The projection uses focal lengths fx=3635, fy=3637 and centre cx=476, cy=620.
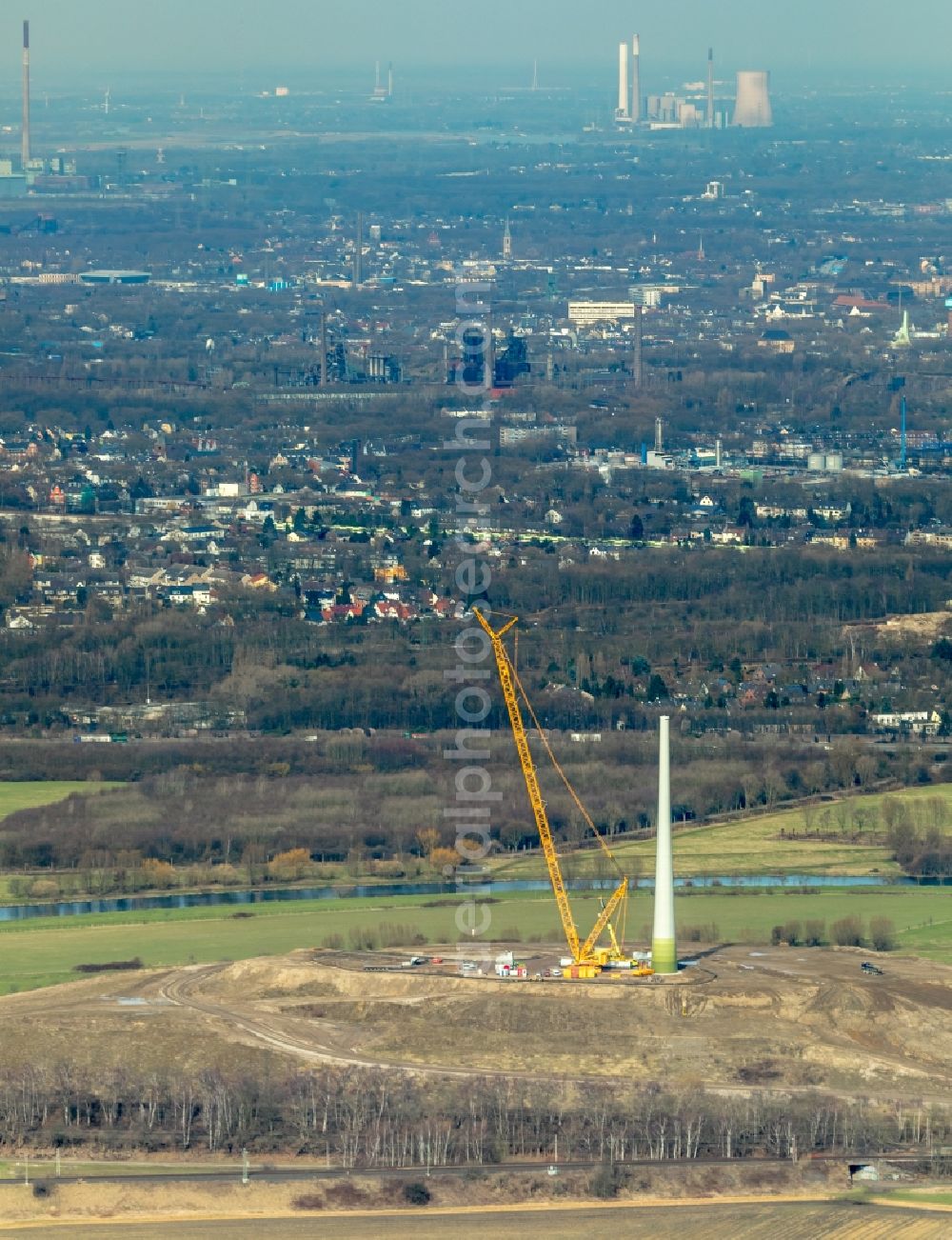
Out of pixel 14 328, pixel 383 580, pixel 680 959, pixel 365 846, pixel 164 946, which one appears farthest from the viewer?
pixel 14 328

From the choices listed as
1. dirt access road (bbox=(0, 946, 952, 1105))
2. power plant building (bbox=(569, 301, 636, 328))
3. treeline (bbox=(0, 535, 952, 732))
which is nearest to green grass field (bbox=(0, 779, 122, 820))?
treeline (bbox=(0, 535, 952, 732))

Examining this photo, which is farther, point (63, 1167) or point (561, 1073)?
point (561, 1073)

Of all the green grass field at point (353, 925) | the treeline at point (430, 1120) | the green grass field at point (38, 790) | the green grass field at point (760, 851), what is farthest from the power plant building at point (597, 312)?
the treeline at point (430, 1120)

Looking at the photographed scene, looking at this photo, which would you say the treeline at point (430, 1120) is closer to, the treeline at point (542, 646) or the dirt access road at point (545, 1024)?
the dirt access road at point (545, 1024)

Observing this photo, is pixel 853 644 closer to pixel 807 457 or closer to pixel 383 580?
pixel 383 580

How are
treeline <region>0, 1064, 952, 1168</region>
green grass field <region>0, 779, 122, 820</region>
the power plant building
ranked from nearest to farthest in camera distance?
treeline <region>0, 1064, 952, 1168</region> < green grass field <region>0, 779, 122, 820</region> < the power plant building

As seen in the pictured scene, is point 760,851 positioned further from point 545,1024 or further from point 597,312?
point 597,312

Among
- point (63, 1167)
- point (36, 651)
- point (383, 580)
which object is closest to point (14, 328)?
point (383, 580)

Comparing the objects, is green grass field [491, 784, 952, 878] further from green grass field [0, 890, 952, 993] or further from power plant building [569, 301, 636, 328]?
power plant building [569, 301, 636, 328]
